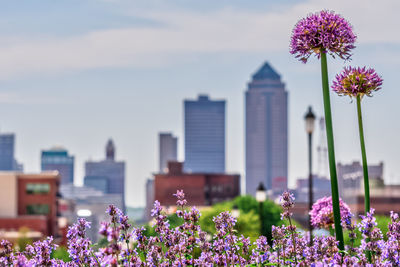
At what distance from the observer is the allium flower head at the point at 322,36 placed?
377 inches

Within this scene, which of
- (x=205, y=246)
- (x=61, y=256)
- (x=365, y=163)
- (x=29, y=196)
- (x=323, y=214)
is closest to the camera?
(x=205, y=246)

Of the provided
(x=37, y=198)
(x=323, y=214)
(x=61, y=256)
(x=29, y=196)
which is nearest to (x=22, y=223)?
(x=37, y=198)

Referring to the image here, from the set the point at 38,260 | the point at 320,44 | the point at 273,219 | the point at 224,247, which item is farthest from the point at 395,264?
the point at 273,219

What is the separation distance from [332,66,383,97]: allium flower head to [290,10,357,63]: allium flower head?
654 millimetres

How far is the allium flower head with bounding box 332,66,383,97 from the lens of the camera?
1028cm

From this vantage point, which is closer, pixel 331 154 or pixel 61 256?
pixel 331 154

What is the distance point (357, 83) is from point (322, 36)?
1.04 m

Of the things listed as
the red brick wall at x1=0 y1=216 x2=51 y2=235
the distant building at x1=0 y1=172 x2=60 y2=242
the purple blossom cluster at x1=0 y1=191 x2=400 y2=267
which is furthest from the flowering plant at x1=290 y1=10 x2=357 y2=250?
the distant building at x1=0 y1=172 x2=60 y2=242

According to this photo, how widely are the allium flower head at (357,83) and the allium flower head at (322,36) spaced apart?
25.7 inches

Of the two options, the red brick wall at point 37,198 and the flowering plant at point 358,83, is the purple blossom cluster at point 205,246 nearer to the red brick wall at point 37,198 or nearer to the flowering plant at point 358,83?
the flowering plant at point 358,83

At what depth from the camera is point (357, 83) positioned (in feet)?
33.9

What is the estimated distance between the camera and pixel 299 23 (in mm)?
9695

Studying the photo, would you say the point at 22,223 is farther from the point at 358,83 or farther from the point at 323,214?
the point at 358,83

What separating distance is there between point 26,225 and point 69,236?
12711cm
